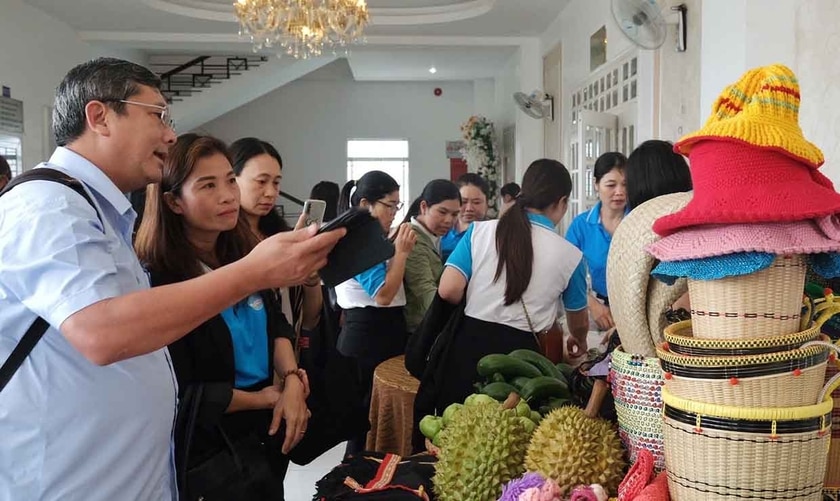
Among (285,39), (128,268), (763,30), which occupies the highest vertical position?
(285,39)

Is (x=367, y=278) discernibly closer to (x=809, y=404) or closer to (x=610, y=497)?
(x=610, y=497)

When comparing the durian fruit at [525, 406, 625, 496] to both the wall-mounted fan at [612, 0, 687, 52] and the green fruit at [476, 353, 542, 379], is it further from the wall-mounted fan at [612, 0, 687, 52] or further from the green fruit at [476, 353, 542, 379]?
the wall-mounted fan at [612, 0, 687, 52]

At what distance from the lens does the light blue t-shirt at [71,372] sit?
117cm

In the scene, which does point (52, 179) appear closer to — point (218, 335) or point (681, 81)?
point (218, 335)

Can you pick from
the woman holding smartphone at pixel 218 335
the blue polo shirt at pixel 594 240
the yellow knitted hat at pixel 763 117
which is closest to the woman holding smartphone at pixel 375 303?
the blue polo shirt at pixel 594 240

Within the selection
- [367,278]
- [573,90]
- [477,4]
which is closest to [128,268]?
[367,278]

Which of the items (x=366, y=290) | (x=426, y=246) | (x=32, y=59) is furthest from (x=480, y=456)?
(x=32, y=59)

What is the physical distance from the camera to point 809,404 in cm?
100

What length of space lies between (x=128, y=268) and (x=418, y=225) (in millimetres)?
2253

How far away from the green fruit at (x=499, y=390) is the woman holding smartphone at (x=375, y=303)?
151 centimetres

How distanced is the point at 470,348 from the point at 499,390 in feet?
2.97

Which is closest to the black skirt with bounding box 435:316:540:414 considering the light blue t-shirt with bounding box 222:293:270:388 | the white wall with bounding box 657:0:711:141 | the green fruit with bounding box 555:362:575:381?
the green fruit with bounding box 555:362:575:381

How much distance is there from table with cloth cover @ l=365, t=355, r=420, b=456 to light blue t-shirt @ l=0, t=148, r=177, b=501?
118cm

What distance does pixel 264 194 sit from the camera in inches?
96.9
